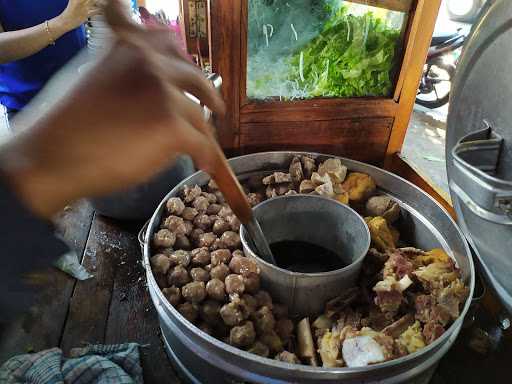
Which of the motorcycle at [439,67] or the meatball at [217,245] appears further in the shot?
the motorcycle at [439,67]

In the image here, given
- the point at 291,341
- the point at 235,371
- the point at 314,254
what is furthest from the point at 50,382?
the point at 314,254

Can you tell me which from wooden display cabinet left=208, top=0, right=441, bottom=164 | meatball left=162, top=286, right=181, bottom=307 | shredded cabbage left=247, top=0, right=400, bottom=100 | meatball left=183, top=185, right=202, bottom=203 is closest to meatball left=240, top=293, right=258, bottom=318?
meatball left=162, top=286, right=181, bottom=307

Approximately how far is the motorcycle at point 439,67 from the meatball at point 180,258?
2956 millimetres

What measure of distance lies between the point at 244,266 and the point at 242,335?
0.87 ft

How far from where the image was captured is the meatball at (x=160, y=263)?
5.15 feet

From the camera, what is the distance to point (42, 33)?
5.98 ft

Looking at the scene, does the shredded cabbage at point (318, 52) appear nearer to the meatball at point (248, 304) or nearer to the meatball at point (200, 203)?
the meatball at point (200, 203)

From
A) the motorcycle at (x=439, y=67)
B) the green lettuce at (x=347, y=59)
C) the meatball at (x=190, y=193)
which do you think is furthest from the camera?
the motorcycle at (x=439, y=67)

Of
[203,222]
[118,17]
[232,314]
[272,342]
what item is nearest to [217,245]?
[203,222]

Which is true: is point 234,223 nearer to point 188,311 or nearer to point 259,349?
point 188,311

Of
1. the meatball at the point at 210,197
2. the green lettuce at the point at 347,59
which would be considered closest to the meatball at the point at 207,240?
the meatball at the point at 210,197

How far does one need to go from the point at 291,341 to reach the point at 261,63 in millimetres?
1281

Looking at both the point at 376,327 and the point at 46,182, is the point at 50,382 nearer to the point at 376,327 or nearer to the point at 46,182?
the point at 46,182

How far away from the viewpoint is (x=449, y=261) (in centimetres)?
158
